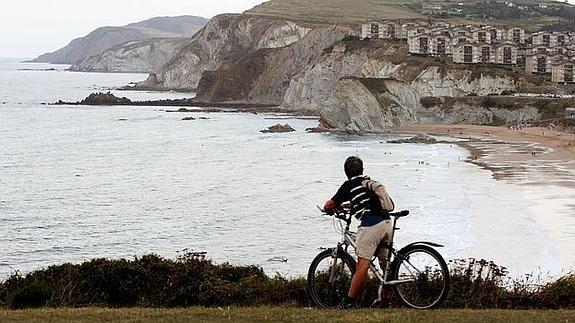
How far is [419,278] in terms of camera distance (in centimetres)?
855

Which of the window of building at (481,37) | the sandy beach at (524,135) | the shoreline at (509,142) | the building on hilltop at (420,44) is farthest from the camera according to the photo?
the window of building at (481,37)

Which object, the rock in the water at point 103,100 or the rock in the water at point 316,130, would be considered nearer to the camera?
the rock in the water at point 316,130

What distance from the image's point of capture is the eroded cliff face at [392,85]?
247ft

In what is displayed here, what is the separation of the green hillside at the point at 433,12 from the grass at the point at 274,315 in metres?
136

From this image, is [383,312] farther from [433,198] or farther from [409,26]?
[409,26]

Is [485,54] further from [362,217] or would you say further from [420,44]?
[362,217]

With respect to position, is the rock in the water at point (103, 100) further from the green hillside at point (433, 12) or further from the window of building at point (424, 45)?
the window of building at point (424, 45)

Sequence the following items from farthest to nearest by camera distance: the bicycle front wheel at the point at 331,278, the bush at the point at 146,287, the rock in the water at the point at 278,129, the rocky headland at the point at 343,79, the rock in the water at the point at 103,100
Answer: the rock in the water at the point at 103,100
the rocky headland at the point at 343,79
the rock in the water at the point at 278,129
the bush at the point at 146,287
the bicycle front wheel at the point at 331,278

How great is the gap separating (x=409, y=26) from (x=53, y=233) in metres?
90.0

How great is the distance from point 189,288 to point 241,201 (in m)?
22.9

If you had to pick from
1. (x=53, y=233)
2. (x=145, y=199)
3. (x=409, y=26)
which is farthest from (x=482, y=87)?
(x=53, y=233)

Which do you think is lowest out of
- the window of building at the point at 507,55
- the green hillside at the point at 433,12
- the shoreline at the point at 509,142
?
the shoreline at the point at 509,142

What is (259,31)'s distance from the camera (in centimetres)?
14425

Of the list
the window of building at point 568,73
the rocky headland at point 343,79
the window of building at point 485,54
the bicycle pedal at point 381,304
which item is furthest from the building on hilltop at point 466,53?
the bicycle pedal at point 381,304
